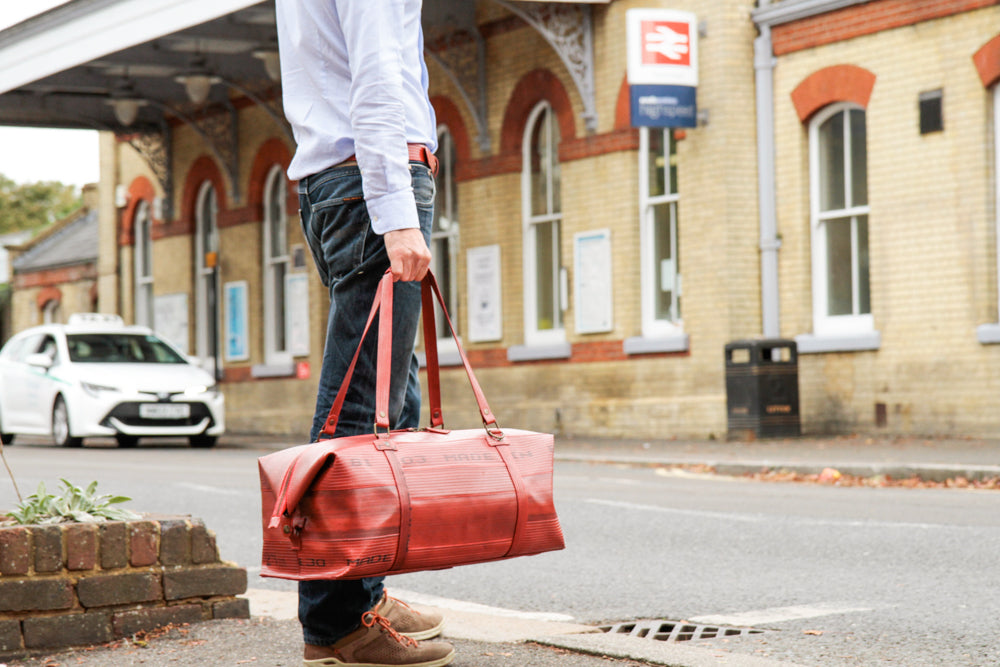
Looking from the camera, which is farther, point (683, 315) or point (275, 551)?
point (683, 315)

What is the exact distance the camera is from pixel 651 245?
719 inches

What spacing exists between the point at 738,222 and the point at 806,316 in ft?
4.46

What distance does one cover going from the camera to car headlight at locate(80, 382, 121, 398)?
17.7m

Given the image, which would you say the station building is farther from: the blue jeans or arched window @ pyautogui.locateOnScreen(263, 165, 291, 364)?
the blue jeans

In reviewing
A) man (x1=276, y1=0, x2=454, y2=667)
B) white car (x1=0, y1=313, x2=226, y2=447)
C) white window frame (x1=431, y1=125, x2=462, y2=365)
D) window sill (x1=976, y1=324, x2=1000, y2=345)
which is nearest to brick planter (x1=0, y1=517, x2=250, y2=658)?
man (x1=276, y1=0, x2=454, y2=667)

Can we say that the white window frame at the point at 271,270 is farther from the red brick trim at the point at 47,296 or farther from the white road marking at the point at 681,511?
the white road marking at the point at 681,511

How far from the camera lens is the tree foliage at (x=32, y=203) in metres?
63.8

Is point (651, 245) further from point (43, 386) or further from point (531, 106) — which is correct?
point (43, 386)

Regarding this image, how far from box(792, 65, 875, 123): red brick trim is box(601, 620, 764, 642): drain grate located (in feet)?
39.1

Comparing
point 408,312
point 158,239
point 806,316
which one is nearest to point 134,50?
point 158,239

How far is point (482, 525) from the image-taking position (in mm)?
3654

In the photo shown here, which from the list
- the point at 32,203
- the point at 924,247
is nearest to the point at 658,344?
the point at 924,247

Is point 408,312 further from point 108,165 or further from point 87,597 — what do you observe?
point 108,165

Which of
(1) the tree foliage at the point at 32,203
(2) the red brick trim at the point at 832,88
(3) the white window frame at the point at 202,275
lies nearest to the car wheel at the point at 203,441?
(3) the white window frame at the point at 202,275
